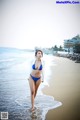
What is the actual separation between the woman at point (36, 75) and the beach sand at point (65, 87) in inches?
7.3

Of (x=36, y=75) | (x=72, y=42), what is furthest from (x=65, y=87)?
(x=72, y=42)

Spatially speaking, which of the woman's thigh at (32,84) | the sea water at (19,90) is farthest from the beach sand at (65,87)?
the woman's thigh at (32,84)

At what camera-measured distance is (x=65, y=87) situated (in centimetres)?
335

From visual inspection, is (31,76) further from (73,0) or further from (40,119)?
(73,0)

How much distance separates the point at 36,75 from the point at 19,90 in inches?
13.8

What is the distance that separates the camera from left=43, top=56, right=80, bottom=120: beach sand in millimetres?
3312

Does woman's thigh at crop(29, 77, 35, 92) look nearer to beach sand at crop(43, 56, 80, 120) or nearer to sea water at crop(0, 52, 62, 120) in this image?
sea water at crop(0, 52, 62, 120)

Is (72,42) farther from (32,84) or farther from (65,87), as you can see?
(32,84)

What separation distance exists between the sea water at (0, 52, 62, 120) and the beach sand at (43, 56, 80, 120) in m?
0.09

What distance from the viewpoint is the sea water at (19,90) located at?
3.24 m

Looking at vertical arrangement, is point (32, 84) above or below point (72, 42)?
below

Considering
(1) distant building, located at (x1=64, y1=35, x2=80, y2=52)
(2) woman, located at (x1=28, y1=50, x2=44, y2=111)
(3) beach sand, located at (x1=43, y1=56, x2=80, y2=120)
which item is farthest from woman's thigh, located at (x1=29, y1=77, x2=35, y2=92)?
(1) distant building, located at (x1=64, y1=35, x2=80, y2=52)

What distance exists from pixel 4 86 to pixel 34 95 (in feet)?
1.57

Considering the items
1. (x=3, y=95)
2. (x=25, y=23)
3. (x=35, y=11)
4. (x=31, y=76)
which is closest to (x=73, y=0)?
(x=35, y=11)
